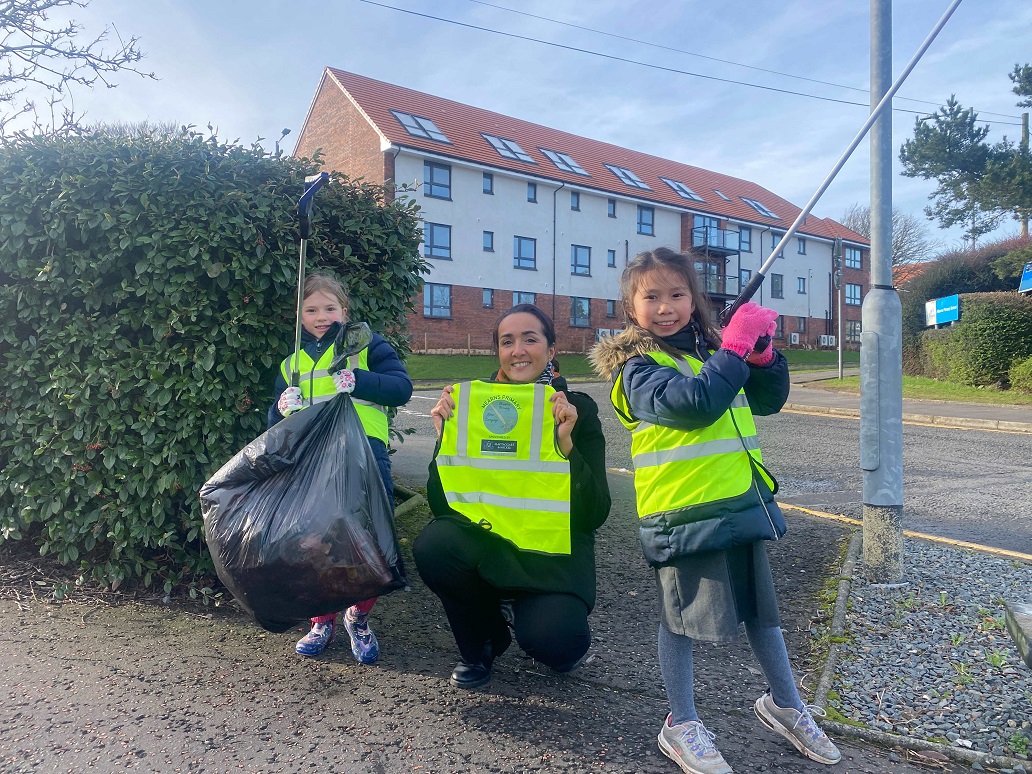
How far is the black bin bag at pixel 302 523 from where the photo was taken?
8.67ft

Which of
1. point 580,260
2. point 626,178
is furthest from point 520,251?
point 626,178

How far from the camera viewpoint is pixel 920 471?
8.07 metres

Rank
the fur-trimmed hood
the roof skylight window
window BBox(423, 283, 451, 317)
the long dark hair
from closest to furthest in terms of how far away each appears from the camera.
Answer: the fur-trimmed hood
the long dark hair
window BBox(423, 283, 451, 317)
the roof skylight window

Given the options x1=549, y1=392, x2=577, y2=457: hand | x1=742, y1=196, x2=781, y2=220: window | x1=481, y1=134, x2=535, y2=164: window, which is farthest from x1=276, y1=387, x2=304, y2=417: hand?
x1=742, y1=196, x2=781, y2=220: window

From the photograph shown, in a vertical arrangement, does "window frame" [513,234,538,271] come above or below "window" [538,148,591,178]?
below

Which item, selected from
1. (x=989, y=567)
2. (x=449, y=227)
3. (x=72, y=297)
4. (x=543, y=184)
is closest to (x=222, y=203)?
(x=72, y=297)

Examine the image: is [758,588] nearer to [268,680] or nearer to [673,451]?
[673,451]

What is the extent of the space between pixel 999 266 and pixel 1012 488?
14.5 metres

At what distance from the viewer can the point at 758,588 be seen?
2457mm

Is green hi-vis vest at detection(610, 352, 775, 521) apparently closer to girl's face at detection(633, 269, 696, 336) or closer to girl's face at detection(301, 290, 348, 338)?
girl's face at detection(633, 269, 696, 336)

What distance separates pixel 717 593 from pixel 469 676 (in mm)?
1074

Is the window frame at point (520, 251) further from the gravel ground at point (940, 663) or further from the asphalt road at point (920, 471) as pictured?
the gravel ground at point (940, 663)

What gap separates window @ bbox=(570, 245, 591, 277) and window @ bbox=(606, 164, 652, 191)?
15.2 ft

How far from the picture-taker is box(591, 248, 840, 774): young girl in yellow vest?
236 centimetres
